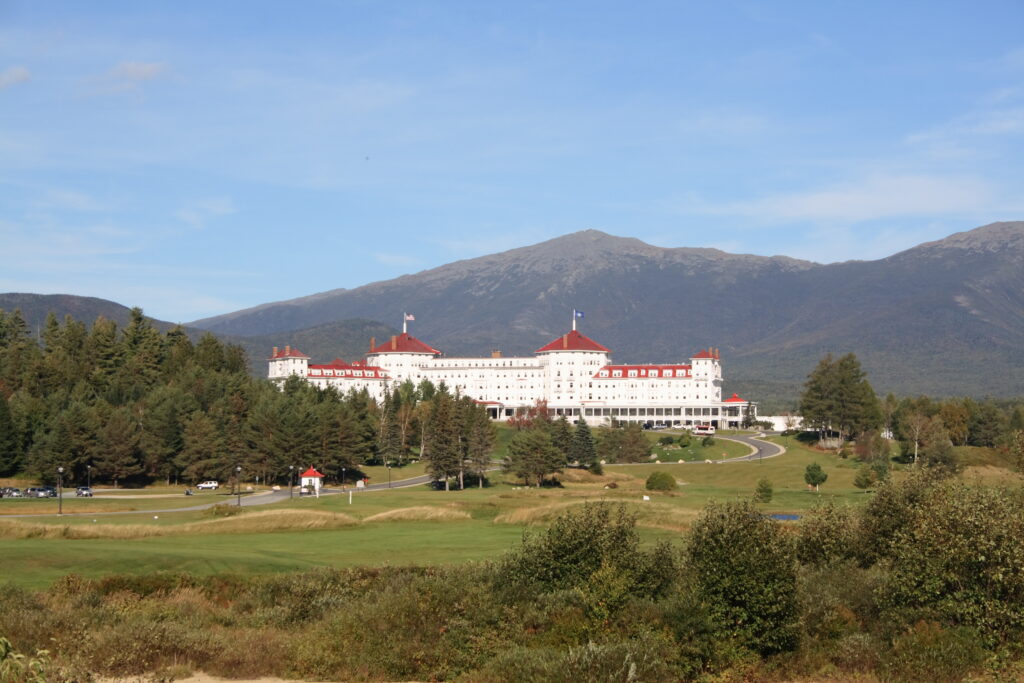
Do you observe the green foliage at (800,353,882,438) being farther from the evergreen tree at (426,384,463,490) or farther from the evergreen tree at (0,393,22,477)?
the evergreen tree at (0,393,22,477)

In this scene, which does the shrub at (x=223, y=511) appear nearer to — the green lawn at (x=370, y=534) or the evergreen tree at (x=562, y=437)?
the green lawn at (x=370, y=534)

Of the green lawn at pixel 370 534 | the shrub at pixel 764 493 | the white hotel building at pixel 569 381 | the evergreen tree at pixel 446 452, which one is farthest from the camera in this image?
the white hotel building at pixel 569 381

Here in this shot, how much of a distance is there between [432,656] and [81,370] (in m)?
101

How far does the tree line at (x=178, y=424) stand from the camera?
9506 cm

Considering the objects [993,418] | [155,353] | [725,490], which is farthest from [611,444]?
[155,353]

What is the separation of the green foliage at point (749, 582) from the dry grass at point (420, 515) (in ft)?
98.2

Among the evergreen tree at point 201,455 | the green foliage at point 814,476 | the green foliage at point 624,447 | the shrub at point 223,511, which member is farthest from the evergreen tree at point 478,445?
the shrub at point 223,511

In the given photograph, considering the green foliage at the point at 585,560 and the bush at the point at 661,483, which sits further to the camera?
the bush at the point at 661,483

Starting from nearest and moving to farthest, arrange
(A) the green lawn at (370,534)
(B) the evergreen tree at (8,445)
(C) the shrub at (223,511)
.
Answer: (A) the green lawn at (370,534) < (C) the shrub at (223,511) < (B) the evergreen tree at (8,445)

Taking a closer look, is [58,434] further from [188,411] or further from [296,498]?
[296,498]

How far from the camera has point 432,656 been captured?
31.8m

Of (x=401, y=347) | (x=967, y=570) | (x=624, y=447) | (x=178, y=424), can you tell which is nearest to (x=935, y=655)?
(x=967, y=570)

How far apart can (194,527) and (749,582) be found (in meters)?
32.9

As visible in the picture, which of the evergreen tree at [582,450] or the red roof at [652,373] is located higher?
the red roof at [652,373]
